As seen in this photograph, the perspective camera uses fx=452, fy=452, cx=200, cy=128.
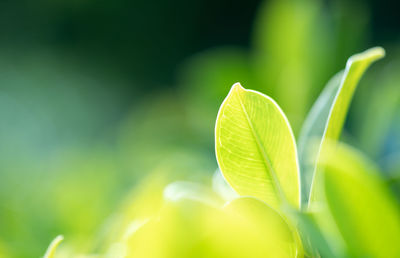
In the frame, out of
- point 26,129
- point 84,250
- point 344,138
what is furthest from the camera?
point 26,129

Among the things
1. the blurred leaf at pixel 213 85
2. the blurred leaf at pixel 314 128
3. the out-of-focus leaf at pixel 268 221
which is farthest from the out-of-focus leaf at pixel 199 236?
the blurred leaf at pixel 213 85

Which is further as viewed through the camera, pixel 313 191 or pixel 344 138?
pixel 344 138

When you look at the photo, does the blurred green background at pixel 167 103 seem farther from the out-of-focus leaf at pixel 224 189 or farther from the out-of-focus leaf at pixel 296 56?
the out-of-focus leaf at pixel 224 189

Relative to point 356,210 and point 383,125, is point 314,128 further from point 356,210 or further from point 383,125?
point 383,125

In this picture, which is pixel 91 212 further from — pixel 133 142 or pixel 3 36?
pixel 3 36

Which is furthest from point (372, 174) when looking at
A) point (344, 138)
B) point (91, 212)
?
point (91, 212)

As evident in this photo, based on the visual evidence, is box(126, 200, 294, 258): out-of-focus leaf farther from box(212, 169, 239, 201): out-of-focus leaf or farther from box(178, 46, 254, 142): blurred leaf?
box(178, 46, 254, 142): blurred leaf
